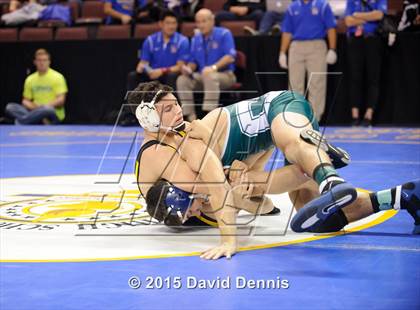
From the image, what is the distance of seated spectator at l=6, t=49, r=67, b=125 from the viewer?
12680mm

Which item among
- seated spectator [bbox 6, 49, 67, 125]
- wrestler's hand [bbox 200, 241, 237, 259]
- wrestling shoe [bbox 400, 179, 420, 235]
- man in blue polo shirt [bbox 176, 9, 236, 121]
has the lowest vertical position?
seated spectator [bbox 6, 49, 67, 125]

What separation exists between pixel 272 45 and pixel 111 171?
227 inches

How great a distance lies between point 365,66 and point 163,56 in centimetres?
328

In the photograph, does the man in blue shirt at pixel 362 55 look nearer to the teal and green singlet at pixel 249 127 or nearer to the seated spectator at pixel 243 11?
the seated spectator at pixel 243 11

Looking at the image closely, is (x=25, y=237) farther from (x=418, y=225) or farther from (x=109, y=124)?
(x=109, y=124)

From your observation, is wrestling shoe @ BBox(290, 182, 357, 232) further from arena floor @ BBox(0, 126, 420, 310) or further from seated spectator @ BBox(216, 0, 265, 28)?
seated spectator @ BBox(216, 0, 265, 28)

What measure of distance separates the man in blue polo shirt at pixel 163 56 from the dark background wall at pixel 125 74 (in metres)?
0.81

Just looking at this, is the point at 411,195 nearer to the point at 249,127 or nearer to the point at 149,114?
the point at 249,127

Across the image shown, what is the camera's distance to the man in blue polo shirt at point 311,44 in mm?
10617

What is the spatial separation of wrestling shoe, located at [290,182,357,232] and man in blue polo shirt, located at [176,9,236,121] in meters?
7.27

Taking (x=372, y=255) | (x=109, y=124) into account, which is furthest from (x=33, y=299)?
(x=109, y=124)

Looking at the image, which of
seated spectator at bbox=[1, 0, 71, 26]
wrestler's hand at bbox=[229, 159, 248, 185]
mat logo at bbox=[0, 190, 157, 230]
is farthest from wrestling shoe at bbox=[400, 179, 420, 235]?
seated spectator at bbox=[1, 0, 71, 26]

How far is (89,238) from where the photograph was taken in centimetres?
372

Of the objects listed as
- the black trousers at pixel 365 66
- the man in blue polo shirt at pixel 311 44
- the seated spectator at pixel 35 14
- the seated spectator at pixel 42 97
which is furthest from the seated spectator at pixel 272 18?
the seated spectator at pixel 35 14
